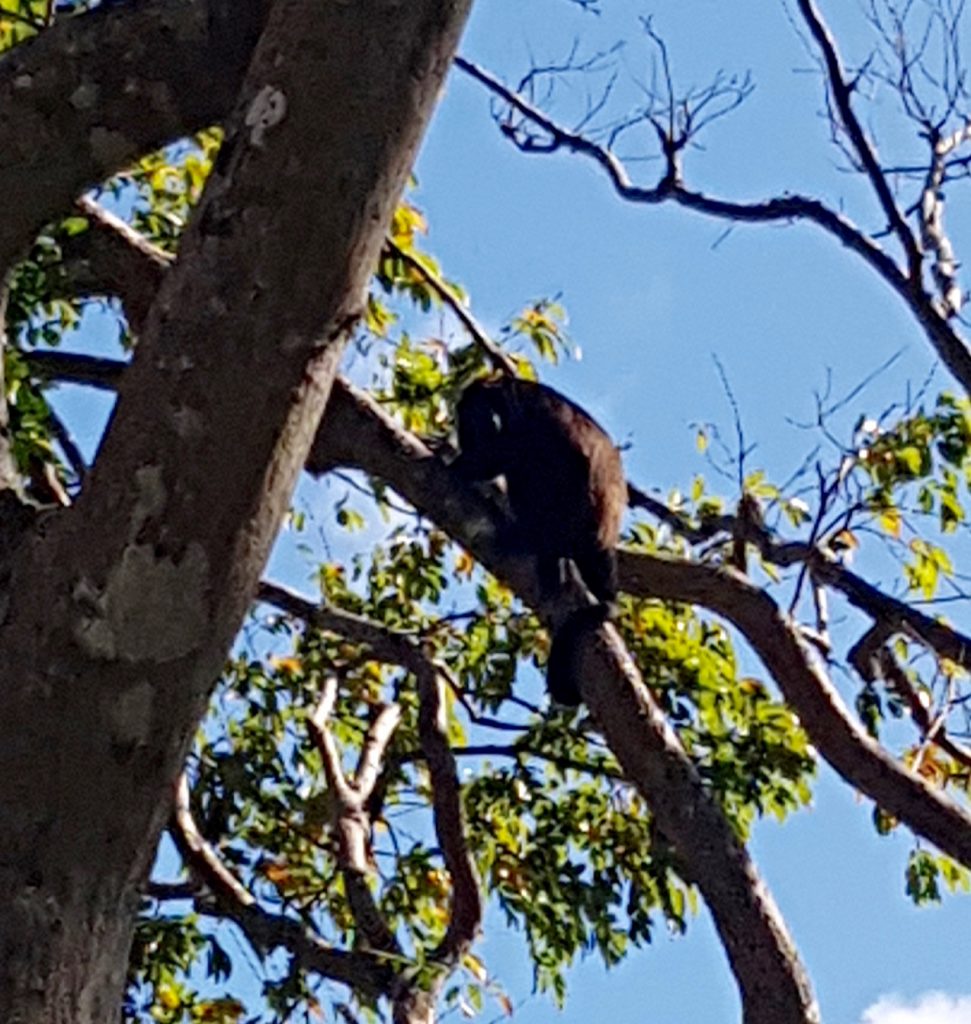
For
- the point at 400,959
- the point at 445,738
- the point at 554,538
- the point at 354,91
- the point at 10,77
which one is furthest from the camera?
the point at 554,538

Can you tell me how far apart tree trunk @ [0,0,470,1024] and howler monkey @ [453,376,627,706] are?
3096mm

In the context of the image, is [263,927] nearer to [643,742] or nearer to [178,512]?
[643,742]

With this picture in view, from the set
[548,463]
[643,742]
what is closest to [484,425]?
[548,463]

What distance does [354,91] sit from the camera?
2.16m

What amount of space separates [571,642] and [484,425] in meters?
1.82

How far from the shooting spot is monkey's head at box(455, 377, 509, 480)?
19.6 feet

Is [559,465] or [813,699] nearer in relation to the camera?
[813,699]

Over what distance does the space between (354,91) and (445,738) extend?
2.93 m

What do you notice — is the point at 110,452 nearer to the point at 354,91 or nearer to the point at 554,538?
the point at 354,91

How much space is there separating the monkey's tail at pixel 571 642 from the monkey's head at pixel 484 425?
4.24 feet

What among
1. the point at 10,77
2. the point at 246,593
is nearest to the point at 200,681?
the point at 246,593

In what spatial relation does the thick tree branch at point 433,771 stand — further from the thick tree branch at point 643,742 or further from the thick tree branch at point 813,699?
the thick tree branch at point 813,699

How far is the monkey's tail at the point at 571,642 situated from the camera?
4359 mm

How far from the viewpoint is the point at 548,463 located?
6.19 m
